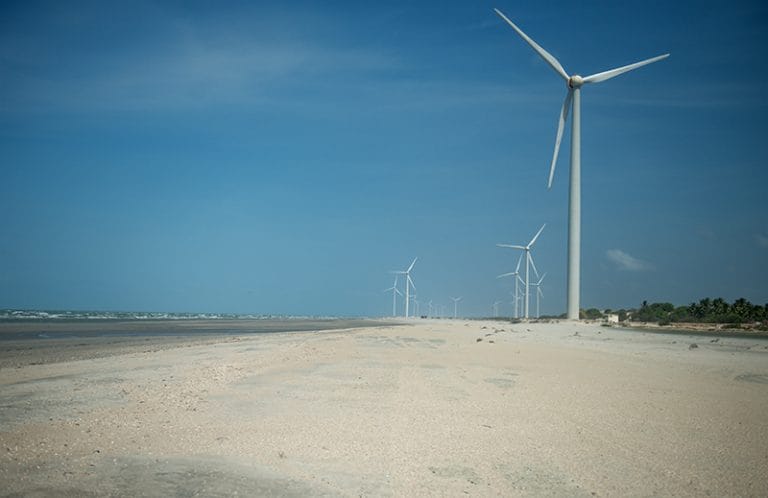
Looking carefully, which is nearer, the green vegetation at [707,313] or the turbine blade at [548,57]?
the turbine blade at [548,57]

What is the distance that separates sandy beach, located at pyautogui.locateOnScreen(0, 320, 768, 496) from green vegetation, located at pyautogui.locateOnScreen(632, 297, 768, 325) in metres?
52.8

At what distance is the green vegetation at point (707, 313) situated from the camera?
61.3 m

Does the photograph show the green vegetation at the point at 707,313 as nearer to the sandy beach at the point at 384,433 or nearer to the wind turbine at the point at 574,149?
the wind turbine at the point at 574,149

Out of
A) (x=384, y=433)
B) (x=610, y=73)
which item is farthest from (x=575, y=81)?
(x=384, y=433)

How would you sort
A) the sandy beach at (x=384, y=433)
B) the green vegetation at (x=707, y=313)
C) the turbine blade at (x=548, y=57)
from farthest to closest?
the green vegetation at (x=707, y=313) → the turbine blade at (x=548, y=57) → the sandy beach at (x=384, y=433)

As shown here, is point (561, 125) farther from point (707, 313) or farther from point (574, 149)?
point (707, 313)

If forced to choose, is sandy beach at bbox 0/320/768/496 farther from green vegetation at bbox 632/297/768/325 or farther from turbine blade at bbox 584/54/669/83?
green vegetation at bbox 632/297/768/325

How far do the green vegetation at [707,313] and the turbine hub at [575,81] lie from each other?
89.5 ft

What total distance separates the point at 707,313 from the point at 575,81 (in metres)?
47.0

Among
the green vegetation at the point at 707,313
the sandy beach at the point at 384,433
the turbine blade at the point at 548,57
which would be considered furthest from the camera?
the green vegetation at the point at 707,313

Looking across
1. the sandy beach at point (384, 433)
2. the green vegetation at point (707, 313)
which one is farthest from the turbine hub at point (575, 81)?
the sandy beach at point (384, 433)

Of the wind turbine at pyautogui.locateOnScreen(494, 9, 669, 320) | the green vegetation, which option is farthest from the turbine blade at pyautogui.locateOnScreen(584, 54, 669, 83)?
the green vegetation

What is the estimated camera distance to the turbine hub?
47250 millimetres

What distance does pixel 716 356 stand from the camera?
1931 centimetres
